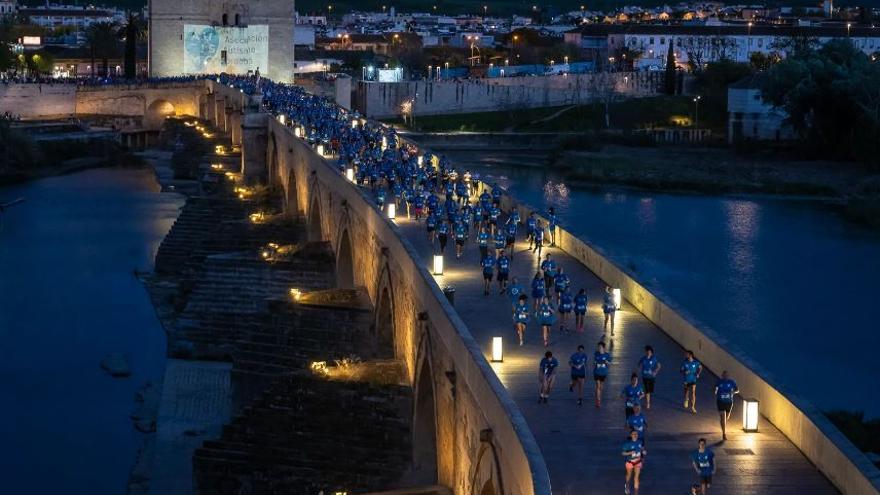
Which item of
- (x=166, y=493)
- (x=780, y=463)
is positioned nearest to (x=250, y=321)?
(x=166, y=493)

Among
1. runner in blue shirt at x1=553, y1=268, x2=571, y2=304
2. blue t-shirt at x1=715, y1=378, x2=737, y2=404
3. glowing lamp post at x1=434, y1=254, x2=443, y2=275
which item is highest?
runner in blue shirt at x1=553, y1=268, x2=571, y2=304

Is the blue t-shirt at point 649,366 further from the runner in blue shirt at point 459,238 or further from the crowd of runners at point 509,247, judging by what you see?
the runner in blue shirt at point 459,238

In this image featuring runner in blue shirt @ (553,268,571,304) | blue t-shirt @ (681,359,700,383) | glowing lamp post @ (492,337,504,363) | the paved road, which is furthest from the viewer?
runner in blue shirt @ (553,268,571,304)

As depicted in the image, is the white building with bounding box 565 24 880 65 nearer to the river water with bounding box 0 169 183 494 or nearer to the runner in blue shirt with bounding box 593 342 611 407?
the river water with bounding box 0 169 183 494

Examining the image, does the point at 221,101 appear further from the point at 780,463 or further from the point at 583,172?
the point at 780,463

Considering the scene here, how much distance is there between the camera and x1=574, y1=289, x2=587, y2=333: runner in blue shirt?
51.4ft

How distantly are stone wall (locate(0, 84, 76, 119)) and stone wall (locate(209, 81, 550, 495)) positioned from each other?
3630 cm

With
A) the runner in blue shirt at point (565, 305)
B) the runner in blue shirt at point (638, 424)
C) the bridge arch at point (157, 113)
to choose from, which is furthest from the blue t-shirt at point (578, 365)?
the bridge arch at point (157, 113)

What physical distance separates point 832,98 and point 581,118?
60.3 feet

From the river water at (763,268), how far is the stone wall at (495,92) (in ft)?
57.1

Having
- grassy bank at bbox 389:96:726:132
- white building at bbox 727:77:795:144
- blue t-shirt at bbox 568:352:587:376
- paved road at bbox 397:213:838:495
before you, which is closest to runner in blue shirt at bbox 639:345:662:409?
paved road at bbox 397:213:838:495

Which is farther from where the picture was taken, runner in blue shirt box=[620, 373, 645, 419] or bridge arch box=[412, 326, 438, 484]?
bridge arch box=[412, 326, 438, 484]

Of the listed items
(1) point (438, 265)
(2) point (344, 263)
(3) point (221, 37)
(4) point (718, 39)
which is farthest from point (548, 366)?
(4) point (718, 39)

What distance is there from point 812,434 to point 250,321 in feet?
40.0
